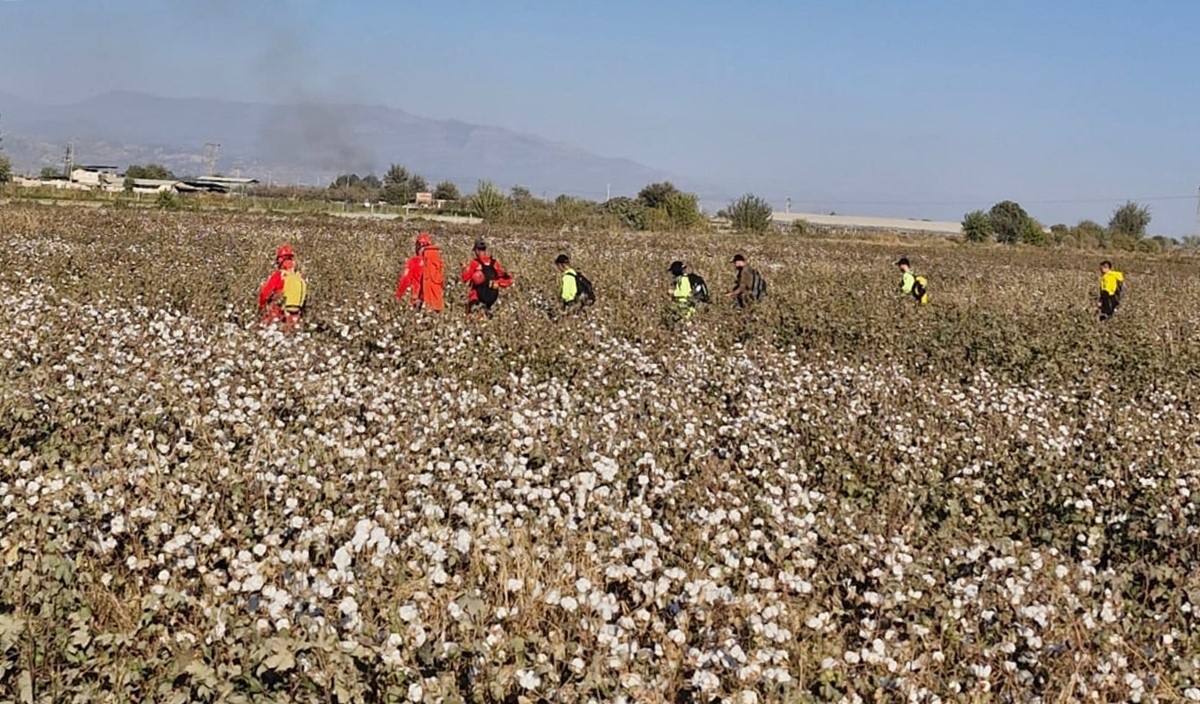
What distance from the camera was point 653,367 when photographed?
9.16 meters

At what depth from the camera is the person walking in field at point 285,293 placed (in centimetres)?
1073

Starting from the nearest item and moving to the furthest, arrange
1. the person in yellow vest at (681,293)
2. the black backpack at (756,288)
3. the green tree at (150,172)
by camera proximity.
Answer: the person in yellow vest at (681,293)
the black backpack at (756,288)
the green tree at (150,172)

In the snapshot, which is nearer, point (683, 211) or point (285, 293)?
point (285, 293)

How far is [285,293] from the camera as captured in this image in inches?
427

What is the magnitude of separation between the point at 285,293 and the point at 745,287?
598 cm

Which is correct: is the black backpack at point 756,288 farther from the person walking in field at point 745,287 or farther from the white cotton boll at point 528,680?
the white cotton boll at point 528,680

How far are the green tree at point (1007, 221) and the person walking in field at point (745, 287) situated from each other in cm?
6436

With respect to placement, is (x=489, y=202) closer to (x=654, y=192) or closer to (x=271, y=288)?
(x=654, y=192)

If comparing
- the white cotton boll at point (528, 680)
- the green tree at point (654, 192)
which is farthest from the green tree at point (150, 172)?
the white cotton boll at point (528, 680)

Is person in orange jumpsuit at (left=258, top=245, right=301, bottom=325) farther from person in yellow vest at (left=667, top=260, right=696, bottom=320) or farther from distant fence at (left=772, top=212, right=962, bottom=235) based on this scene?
distant fence at (left=772, top=212, right=962, bottom=235)

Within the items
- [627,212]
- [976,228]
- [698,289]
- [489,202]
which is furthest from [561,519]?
[976,228]

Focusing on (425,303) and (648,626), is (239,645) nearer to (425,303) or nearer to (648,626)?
(648,626)

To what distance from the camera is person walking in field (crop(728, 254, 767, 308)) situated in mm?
13781

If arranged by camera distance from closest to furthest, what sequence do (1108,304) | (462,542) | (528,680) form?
(528,680)
(462,542)
(1108,304)
